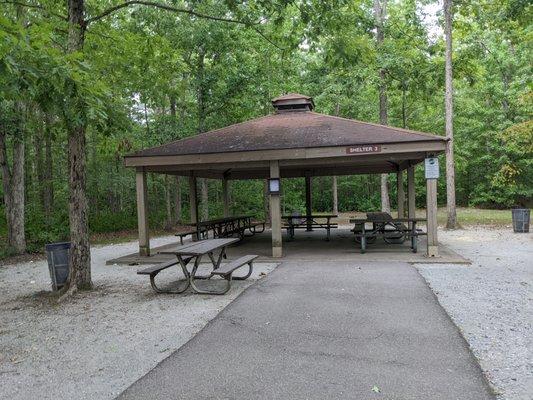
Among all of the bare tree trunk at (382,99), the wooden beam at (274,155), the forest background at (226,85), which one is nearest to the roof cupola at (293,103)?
the forest background at (226,85)

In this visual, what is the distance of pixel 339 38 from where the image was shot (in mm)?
7637

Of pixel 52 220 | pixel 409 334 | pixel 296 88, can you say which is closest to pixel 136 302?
pixel 409 334

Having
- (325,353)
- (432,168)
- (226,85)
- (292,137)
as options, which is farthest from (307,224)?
(325,353)

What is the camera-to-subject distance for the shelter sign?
8516 mm

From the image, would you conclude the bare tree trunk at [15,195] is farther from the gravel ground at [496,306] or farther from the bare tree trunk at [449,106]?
the bare tree trunk at [449,106]

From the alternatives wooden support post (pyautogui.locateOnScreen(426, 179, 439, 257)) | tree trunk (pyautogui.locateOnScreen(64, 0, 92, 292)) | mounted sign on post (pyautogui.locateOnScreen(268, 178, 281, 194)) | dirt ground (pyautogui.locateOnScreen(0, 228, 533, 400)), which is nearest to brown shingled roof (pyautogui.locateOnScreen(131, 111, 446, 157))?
mounted sign on post (pyautogui.locateOnScreen(268, 178, 281, 194))

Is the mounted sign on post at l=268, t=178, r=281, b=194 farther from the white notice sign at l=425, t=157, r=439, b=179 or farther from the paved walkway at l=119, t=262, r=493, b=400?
the paved walkway at l=119, t=262, r=493, b=400

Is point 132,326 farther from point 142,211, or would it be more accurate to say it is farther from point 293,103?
point 293,103

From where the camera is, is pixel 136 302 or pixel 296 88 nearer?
pixel 136 302

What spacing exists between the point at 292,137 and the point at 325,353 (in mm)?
6539

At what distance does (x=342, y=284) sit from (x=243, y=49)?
1354 cm

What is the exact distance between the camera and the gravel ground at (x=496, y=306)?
11.0 ft

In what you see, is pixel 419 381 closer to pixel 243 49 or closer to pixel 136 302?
pixel 136 302

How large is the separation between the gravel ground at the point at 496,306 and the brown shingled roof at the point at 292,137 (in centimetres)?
271
